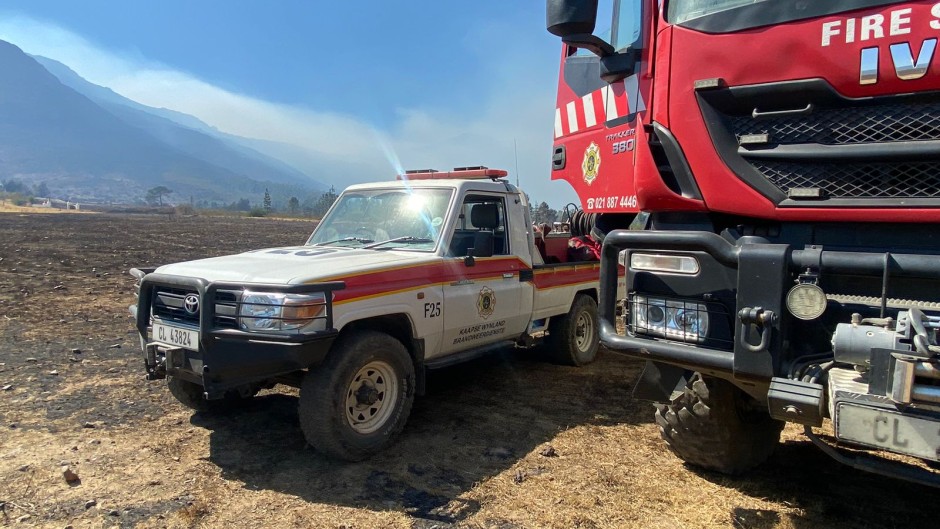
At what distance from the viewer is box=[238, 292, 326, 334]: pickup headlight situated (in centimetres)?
376

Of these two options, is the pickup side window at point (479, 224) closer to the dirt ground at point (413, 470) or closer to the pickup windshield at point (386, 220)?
the pickup windshield at point (386, 220)

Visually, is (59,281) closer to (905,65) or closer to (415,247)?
(415,247)

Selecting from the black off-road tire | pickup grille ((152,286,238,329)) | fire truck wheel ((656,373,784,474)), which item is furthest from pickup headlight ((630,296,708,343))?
the black off-road tire

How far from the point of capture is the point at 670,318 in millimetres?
2984

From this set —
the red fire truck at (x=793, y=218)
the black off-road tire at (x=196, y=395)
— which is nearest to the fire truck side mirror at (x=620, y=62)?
the red fire truck at (x=793, y=218)

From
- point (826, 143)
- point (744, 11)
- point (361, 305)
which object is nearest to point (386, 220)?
point (361, 305)

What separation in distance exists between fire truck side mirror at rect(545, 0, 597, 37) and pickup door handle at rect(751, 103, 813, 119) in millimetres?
950

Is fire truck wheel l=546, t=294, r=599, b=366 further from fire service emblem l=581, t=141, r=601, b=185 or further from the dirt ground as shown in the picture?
fire service emblem l=581, t=141, r=601, b=185

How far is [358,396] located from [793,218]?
288 cm

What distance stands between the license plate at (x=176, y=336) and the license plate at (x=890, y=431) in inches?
137

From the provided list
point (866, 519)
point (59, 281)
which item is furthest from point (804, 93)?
point (59, 281)

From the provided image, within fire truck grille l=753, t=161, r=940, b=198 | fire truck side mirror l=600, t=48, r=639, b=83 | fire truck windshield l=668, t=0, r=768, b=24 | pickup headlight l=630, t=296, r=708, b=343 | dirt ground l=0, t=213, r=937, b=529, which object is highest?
fire truck windshield l=668, t=0, r=768, b=24

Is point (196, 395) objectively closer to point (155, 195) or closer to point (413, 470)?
point (413, 470)

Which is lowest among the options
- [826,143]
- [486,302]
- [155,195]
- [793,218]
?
[486,302]
